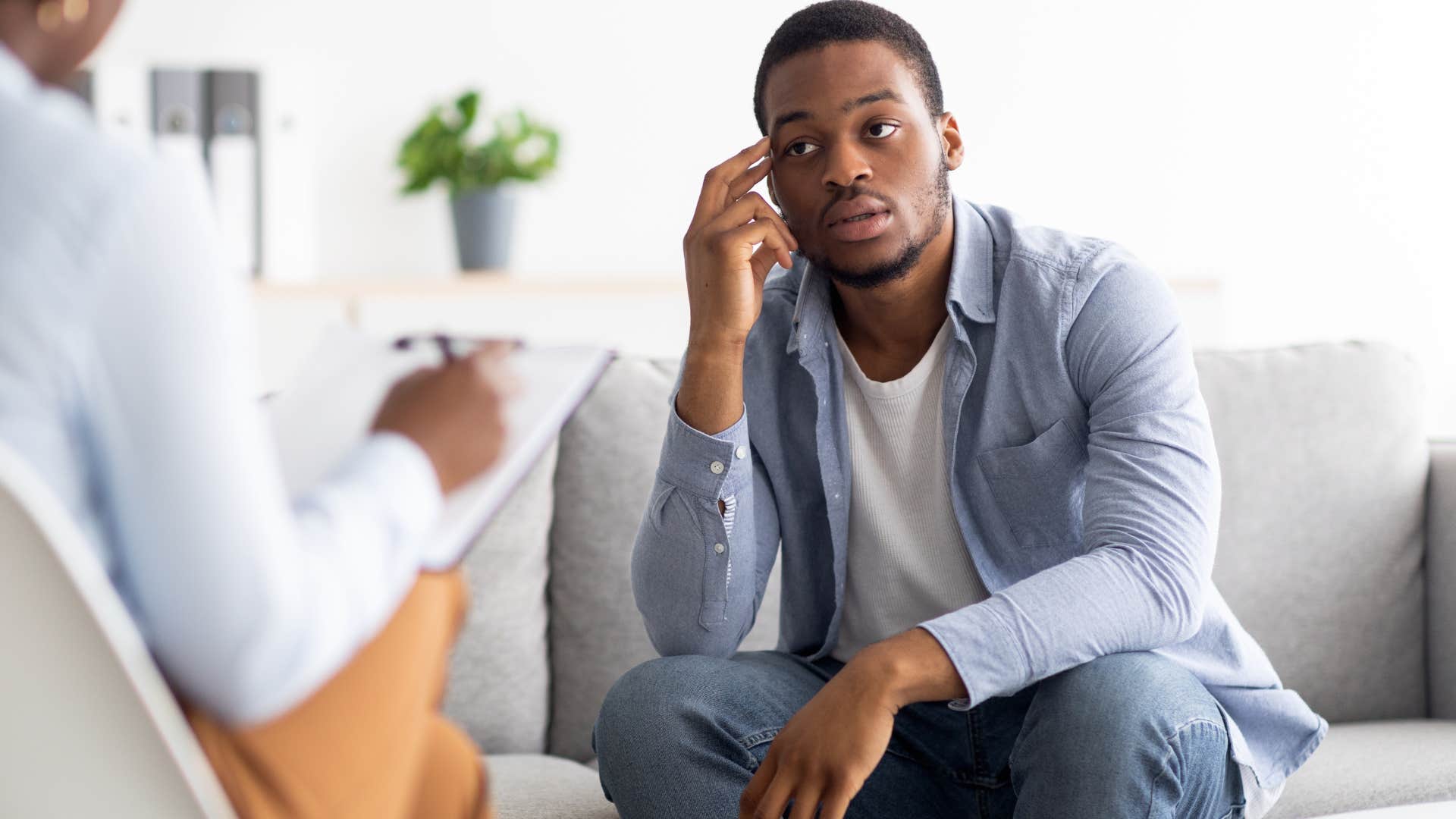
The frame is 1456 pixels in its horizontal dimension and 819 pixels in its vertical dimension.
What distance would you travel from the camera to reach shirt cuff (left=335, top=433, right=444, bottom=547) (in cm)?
55

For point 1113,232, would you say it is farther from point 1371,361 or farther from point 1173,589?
point 1173,589

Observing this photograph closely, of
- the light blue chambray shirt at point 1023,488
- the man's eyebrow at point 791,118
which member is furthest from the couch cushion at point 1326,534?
the man's eyebrow at point 791,118

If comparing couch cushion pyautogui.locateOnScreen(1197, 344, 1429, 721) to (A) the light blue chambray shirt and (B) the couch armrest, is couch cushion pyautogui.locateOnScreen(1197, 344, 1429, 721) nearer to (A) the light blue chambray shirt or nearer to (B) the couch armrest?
(B) the couch armrest

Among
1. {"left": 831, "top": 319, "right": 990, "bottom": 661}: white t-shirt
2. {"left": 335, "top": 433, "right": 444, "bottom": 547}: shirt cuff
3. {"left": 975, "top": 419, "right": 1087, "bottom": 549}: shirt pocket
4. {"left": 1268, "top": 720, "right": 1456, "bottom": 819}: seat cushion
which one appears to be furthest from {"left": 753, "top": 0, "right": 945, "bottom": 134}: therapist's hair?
{"left": 335, "top": 433, "right": 444, "bottom": 547}: shirt cuff

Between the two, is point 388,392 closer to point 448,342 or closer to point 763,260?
point 448,342

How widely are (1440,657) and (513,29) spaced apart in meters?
2.23

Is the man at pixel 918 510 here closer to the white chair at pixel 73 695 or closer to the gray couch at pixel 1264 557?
the gray couch at pixel 1264 557

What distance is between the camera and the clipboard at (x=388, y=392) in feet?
1.87

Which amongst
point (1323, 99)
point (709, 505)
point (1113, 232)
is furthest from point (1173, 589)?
point (1323, 99)

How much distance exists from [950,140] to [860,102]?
0.17 metres

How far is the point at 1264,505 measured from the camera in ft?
5.45

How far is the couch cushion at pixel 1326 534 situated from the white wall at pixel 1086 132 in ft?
4.69

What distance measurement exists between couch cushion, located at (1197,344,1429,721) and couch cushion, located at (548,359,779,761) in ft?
1.99

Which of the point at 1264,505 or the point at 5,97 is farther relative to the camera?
the point at 1264,505
